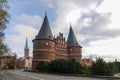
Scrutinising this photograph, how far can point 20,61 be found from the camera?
162m

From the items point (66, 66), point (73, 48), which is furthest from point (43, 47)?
point (66, 66)

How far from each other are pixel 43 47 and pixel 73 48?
21.0 meters

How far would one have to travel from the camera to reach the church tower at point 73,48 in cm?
10356

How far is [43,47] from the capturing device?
281 feet

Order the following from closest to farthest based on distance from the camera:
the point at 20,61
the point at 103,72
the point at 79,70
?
1. the point at 103,72
2. the point at 79,70
3. the point at 20,61

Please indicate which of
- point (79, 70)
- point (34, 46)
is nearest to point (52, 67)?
point (79, 70)

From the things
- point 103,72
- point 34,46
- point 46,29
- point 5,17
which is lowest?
point 103,72

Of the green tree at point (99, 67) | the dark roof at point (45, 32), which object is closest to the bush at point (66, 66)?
the green tree at point (99, 67)

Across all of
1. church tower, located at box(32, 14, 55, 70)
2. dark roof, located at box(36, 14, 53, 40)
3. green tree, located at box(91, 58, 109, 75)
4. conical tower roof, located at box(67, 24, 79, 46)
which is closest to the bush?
green tree, located at box(91, 58, 109, 75)

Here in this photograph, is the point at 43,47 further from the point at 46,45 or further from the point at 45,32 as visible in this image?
the point at 45,32

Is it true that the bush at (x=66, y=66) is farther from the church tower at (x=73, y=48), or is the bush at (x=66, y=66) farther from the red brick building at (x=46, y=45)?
the church tower at (x=73, y=48)

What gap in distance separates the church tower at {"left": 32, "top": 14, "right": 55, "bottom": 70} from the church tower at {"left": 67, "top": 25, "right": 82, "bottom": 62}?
635 inches

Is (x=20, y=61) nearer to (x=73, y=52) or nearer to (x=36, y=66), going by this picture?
(x=73, y=52)

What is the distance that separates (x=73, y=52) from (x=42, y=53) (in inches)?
850
